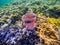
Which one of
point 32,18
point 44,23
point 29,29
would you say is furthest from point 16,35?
point 44,23

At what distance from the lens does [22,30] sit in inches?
161

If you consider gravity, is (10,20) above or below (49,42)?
above

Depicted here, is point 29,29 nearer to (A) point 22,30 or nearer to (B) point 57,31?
(A) point 22,30

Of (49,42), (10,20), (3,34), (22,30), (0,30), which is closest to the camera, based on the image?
(49,42)

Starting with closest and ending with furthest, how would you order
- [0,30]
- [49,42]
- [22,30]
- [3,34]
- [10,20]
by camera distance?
[49,42], [22,30], [3,34], [0,30], [10,20]

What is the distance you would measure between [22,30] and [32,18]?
53cm

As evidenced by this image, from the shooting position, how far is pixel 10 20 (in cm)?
559

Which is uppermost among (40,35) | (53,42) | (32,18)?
(32,18)

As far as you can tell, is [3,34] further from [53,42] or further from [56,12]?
[56,12]

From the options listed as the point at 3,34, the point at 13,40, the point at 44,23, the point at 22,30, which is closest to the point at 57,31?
the point at 44,23

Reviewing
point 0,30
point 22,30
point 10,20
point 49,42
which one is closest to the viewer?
point 49,42

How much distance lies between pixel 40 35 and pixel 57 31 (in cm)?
85

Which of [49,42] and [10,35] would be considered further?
[10,35]

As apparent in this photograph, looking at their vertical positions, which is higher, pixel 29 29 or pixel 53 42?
pixel 29 29
